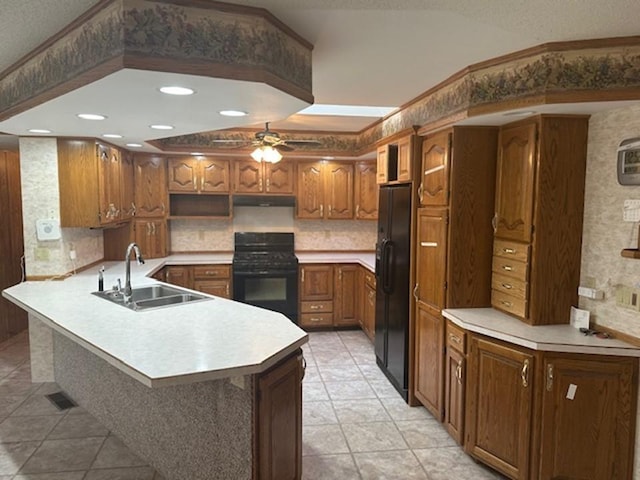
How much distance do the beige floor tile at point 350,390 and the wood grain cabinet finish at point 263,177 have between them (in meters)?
2.61

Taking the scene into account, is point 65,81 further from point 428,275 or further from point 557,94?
point 428,275

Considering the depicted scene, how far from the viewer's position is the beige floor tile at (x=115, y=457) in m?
2.77

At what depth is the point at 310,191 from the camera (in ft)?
18.8

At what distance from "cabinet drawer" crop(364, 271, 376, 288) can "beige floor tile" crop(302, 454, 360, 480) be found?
220cm

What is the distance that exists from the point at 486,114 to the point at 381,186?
1.64 m

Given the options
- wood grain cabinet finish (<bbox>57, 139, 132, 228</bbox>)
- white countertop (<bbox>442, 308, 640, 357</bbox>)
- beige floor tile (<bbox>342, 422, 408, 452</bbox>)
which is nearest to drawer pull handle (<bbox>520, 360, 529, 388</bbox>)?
white countertop (<bbox>442, 308, 640, 357</bbox>)

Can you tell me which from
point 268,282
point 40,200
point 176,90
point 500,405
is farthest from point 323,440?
point 40,200

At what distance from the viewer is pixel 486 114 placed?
8.55 feet

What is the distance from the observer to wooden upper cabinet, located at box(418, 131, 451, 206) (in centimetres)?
307

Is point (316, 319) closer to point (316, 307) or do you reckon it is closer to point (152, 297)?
point (316, 307)

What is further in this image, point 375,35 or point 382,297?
point 382,297

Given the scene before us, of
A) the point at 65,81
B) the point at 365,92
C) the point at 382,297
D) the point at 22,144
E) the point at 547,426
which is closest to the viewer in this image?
the point at 65,81

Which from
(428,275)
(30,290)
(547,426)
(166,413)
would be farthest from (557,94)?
(30,290)

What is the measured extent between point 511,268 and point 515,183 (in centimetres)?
55
